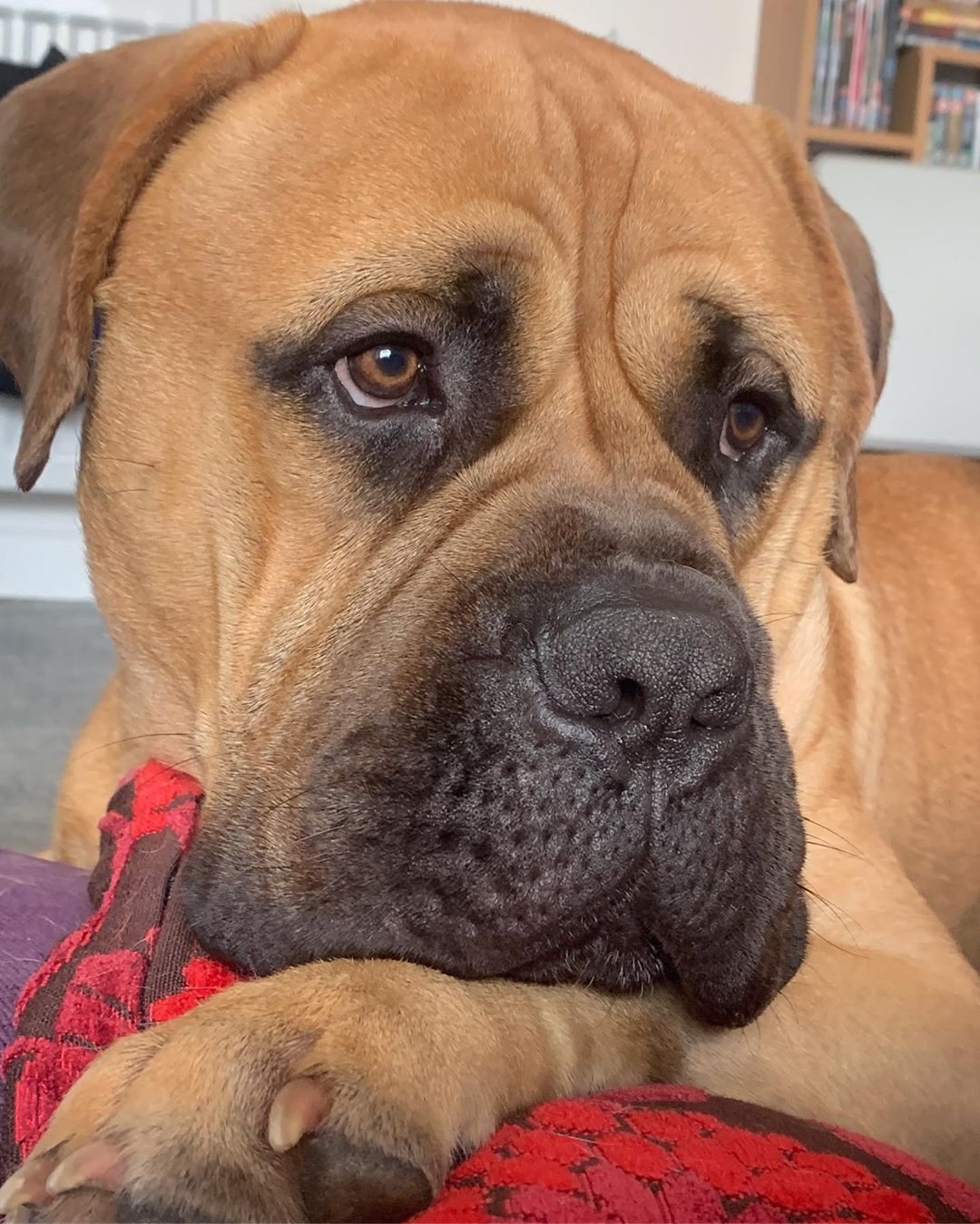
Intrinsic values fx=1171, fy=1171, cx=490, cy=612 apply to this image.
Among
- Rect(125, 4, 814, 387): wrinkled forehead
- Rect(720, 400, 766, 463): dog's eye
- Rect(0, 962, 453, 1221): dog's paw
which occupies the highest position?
Rect(125, 4, 814, 387): wrinkled forehead

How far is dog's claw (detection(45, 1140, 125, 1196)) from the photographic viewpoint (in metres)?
0.69

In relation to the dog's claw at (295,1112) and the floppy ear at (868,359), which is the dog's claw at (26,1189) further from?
the floppy ear at (868,359)

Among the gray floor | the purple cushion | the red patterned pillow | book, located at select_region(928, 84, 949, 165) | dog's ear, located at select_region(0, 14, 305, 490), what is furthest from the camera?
book, located at select_region(928, 84, 949, 165)

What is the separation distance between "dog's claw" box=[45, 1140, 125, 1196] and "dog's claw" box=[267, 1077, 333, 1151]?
9cm

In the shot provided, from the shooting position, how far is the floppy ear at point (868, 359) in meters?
Answer: 1.49

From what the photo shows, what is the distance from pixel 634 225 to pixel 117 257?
0.54 meters

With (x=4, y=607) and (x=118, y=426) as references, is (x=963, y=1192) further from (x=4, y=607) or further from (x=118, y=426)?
(x=4, y=607)

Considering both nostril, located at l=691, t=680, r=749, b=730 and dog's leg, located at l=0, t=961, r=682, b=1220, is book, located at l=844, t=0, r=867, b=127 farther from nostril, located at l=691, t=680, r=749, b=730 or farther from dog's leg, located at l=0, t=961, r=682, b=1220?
dog's leg, located at l=0, t=961, r=682, b=1220

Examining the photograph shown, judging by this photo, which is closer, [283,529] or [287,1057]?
[287,1057]

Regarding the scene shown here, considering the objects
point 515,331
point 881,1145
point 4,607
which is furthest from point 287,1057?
point 4,607

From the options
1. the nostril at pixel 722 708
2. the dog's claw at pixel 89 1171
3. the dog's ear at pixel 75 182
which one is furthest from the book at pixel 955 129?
the dog's claw at pixel 89 1171

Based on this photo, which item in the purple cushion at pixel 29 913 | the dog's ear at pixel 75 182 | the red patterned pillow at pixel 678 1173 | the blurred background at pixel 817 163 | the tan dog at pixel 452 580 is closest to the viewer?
the red patterned pillow at pixel 678 1173

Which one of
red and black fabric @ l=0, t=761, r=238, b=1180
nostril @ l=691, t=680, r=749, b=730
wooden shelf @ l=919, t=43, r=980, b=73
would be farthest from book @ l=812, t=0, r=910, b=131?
red and black fabric @ l=0, t=761, r=238, b=1180

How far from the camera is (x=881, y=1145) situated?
860mm
